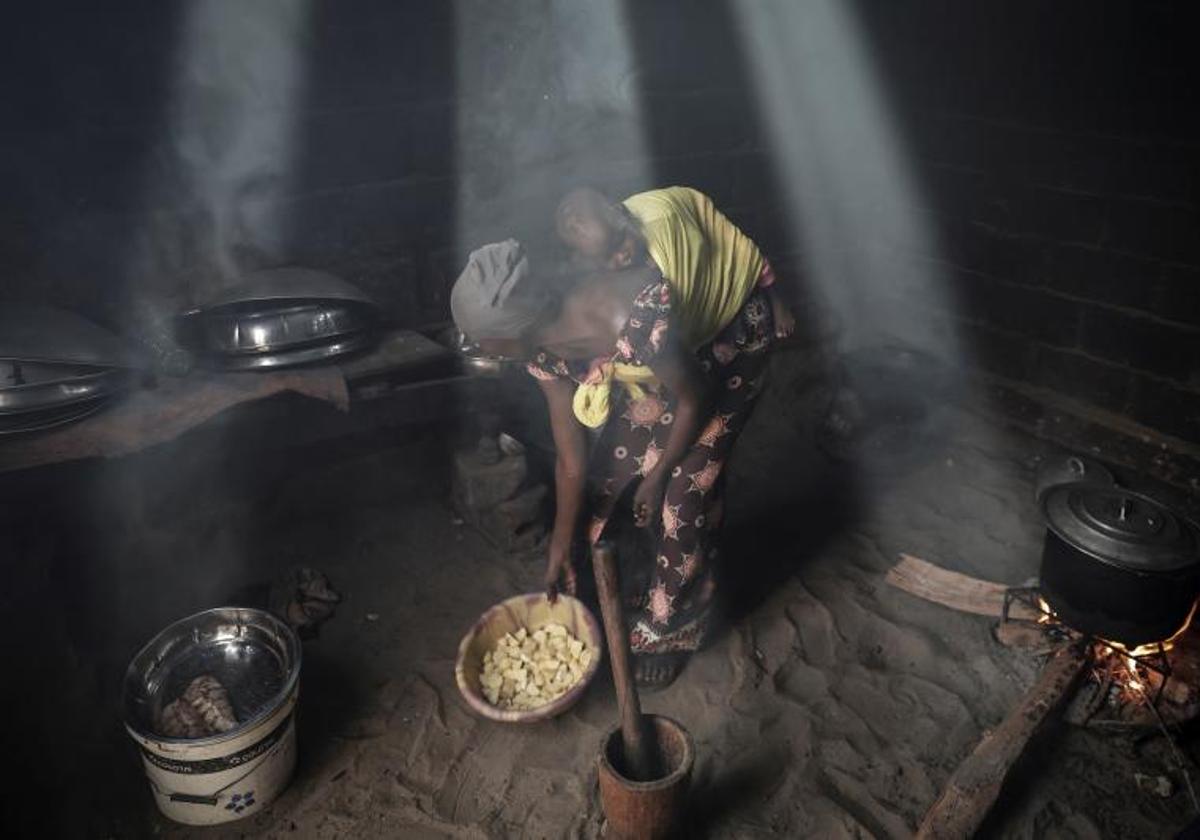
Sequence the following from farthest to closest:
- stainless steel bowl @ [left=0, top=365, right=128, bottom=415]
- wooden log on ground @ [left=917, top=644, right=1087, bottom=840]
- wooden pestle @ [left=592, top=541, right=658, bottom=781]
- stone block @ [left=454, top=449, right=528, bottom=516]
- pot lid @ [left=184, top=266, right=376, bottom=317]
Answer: stone block @ [left=454, top=449, right=528, bottom=516]
pot lid @ [left=184, top=266, right=376, bottom=317]
stainless steel bowl @ [left=0, top=365, right=128, bottom=415]
wooden log on ground @ [left=917, top=644, right=1087, bottom=840]
wooden pestle @ [left=592, top=541, right=658, bottom=781]

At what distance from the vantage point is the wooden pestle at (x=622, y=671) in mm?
2576

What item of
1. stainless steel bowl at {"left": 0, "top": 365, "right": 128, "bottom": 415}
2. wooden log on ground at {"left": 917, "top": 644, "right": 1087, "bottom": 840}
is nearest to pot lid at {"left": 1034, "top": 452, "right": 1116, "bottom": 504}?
wooden log on ground at {"left": 917, "top": 644, "right": 1087, "bottom": 840}

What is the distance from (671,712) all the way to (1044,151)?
12.4ft

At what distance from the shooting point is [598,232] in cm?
279

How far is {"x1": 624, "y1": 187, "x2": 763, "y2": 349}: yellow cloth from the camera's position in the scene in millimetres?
2906

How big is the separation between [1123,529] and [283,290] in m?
3.50

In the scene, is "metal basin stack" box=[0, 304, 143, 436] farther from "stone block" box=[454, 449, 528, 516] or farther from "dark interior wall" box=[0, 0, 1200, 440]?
"stone block" box=[454, 449, 528, 516]

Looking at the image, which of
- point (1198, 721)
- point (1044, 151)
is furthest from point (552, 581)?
point (1044, 151)

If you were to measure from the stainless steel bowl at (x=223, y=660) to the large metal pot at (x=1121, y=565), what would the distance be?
2855 mm

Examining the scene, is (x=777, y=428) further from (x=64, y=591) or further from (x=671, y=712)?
→ (x=64, y=591)

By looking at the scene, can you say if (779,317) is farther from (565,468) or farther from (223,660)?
(223,660)

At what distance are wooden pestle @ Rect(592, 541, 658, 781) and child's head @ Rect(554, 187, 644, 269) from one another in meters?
0.93

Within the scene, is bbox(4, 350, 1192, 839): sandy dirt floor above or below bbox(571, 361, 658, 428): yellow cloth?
below

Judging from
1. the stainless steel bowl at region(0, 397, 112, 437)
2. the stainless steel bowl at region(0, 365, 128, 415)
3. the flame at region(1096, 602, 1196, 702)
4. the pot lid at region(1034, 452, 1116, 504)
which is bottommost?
the flame at region(1096, 602, 1196, 702)
